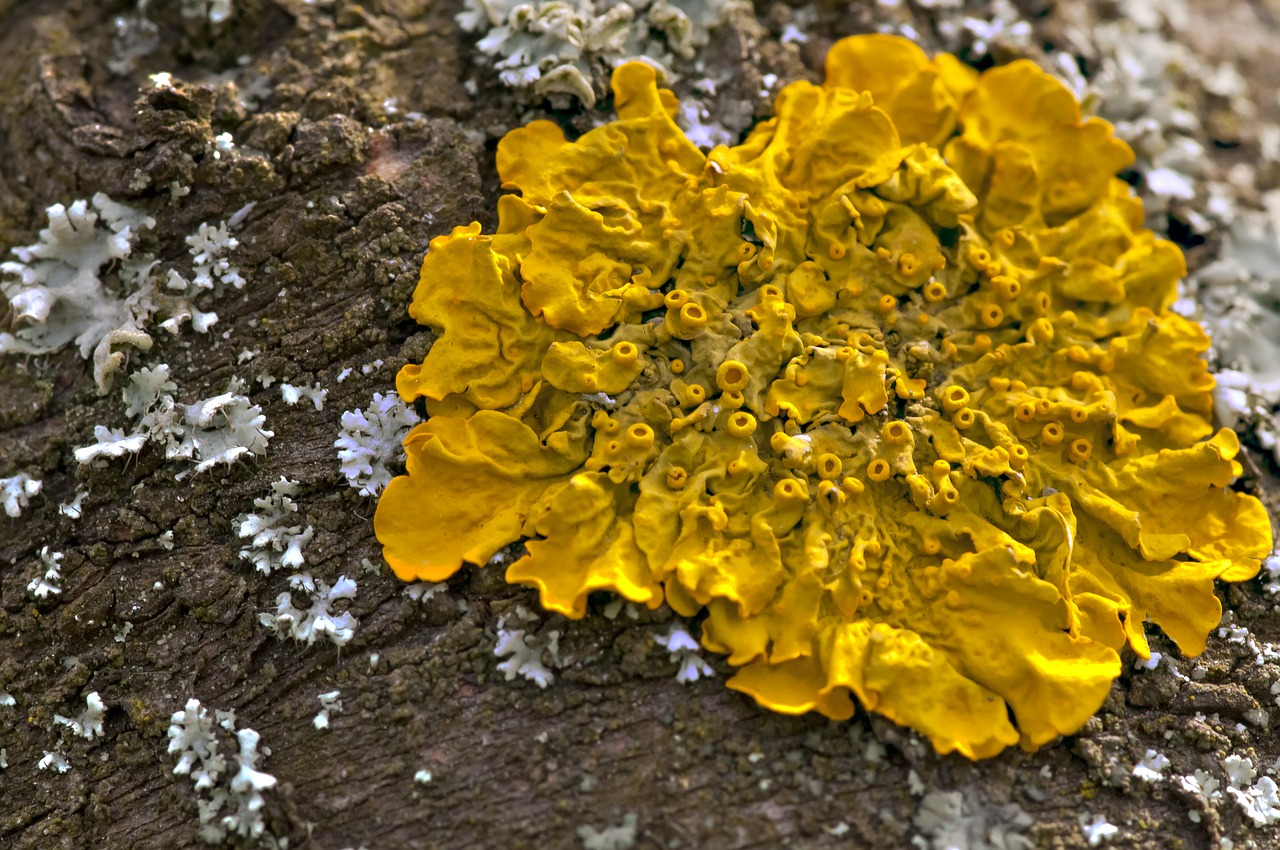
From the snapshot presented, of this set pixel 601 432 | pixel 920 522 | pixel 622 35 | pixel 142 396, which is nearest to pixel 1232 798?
pixel 920 522

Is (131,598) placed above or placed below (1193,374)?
below

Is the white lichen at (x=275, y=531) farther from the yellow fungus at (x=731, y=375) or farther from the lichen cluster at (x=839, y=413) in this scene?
the yellow fungus at (x=731, y=375)

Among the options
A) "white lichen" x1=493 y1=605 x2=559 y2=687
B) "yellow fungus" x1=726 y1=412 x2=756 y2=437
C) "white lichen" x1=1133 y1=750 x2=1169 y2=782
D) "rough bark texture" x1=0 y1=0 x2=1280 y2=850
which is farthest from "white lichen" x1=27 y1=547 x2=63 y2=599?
"white lichen" x1=1133 y1=750 x2=1169 y2=782

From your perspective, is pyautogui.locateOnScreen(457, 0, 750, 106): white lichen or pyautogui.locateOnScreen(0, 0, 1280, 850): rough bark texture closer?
pyautogui.locateOnScreen(0, 0, 1280, 850): rough bark texture

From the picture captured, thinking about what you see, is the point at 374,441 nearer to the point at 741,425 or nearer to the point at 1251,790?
the point at 741,425

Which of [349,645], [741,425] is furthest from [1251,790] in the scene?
[349,645]

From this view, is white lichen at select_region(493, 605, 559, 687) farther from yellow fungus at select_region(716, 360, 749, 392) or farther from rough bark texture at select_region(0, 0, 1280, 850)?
yellow fungus at select_region(716, 360, 749, 392)

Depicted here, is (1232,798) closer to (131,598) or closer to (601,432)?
(601,432)
